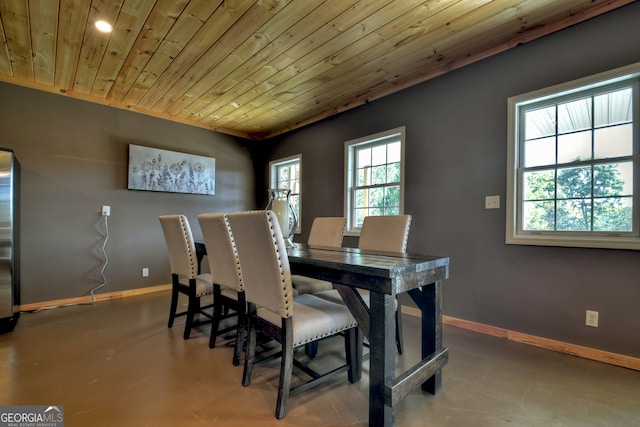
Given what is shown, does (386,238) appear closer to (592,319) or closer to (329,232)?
(329,232)

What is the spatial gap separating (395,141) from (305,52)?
145cm

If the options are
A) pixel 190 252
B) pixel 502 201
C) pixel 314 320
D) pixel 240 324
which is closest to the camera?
pixel 314 320

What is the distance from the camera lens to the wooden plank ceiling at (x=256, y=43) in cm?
205

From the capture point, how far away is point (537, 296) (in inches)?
92.7

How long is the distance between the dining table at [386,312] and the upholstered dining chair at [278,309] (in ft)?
0.70

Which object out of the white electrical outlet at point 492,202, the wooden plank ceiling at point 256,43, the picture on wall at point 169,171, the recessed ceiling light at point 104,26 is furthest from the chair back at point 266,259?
the picture on wall at point 169,171

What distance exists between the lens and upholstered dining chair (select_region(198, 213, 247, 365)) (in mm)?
1932

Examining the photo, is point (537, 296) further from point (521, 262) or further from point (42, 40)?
point (42, 40)

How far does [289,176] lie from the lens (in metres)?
4.86

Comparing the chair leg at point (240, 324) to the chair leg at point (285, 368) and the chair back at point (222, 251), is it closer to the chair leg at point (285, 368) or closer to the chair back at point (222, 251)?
the chair back at point (222, 251)

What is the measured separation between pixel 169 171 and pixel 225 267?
2765 millimetres

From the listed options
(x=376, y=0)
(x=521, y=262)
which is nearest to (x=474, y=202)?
(x=521, y=262)

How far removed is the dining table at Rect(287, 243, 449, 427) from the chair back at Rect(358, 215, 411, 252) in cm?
63

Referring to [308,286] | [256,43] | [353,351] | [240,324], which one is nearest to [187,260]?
[240,324]
